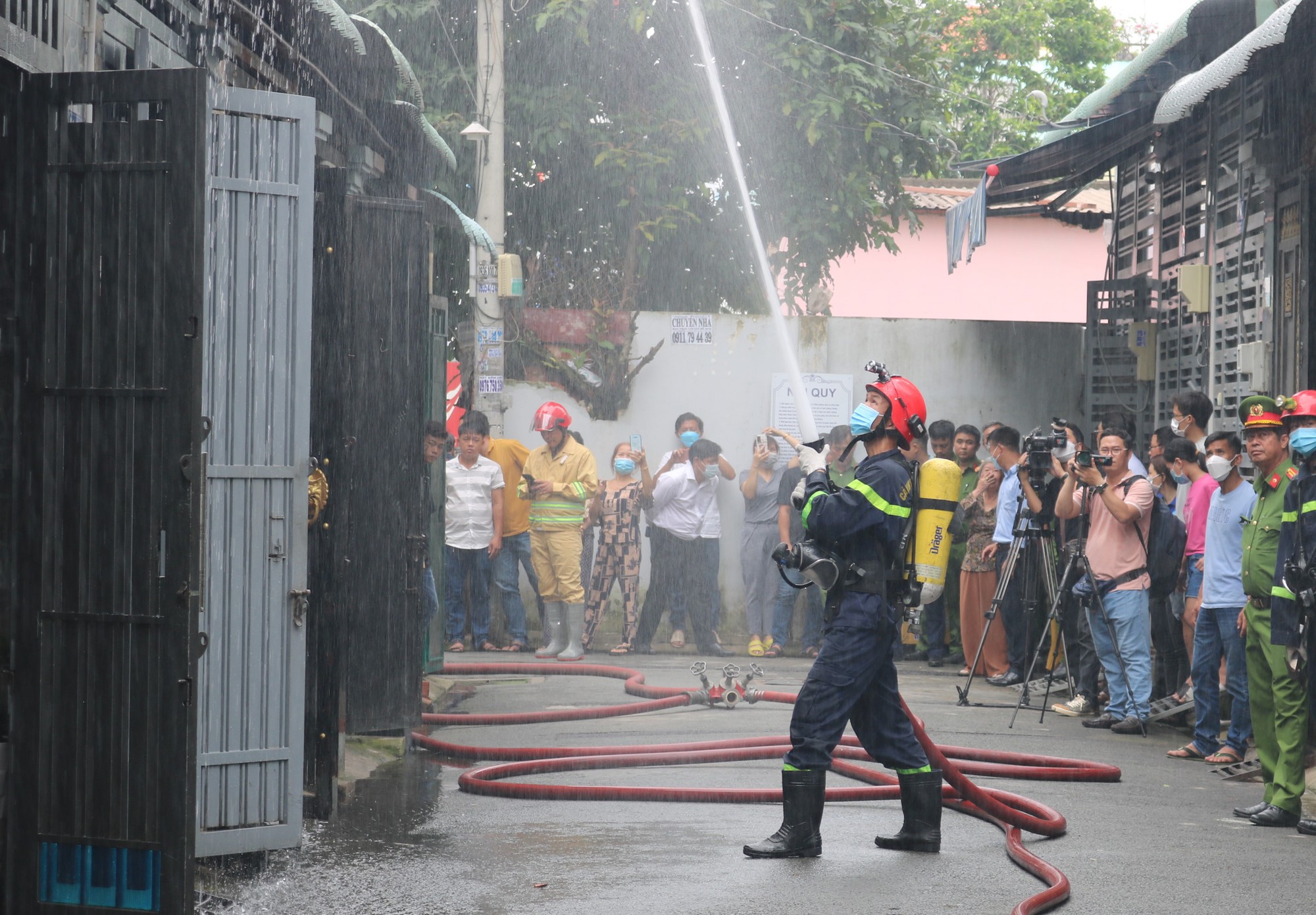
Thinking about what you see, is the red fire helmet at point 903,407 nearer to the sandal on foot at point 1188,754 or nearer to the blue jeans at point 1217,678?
the blue jeans at point 1217,678

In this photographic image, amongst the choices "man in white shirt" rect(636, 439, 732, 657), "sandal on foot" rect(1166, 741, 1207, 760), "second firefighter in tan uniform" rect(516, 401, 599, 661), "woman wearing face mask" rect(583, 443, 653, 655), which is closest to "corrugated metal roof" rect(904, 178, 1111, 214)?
"man in white shirt" rect(636, 439, 732, 657)

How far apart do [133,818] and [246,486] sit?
154 centimetres

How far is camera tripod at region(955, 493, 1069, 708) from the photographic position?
35.2 ft

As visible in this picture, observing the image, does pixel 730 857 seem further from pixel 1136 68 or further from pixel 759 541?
pixel 1136 68

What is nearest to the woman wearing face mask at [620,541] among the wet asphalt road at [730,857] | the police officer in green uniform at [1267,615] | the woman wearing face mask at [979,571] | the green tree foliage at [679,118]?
the woman wearing face mask at [979,571]

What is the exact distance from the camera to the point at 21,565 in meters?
4.64

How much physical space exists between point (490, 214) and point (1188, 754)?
822 cm

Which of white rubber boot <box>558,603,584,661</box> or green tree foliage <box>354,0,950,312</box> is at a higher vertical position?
green tree foliage <box>354,0,950,312</box>

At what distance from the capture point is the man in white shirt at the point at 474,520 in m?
13.7

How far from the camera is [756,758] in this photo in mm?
8234

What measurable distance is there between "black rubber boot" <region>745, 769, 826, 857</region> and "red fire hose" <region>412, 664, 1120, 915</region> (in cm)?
53

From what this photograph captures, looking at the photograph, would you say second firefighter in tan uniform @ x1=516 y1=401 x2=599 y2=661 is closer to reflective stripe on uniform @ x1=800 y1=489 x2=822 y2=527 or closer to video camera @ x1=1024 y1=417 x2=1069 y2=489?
video camera @ x1=1024 y1=417 x2=1069 y2=489

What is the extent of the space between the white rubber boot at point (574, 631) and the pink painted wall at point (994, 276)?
1988 cm

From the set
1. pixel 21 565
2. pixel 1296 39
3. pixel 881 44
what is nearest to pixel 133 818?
pixel 21 565
